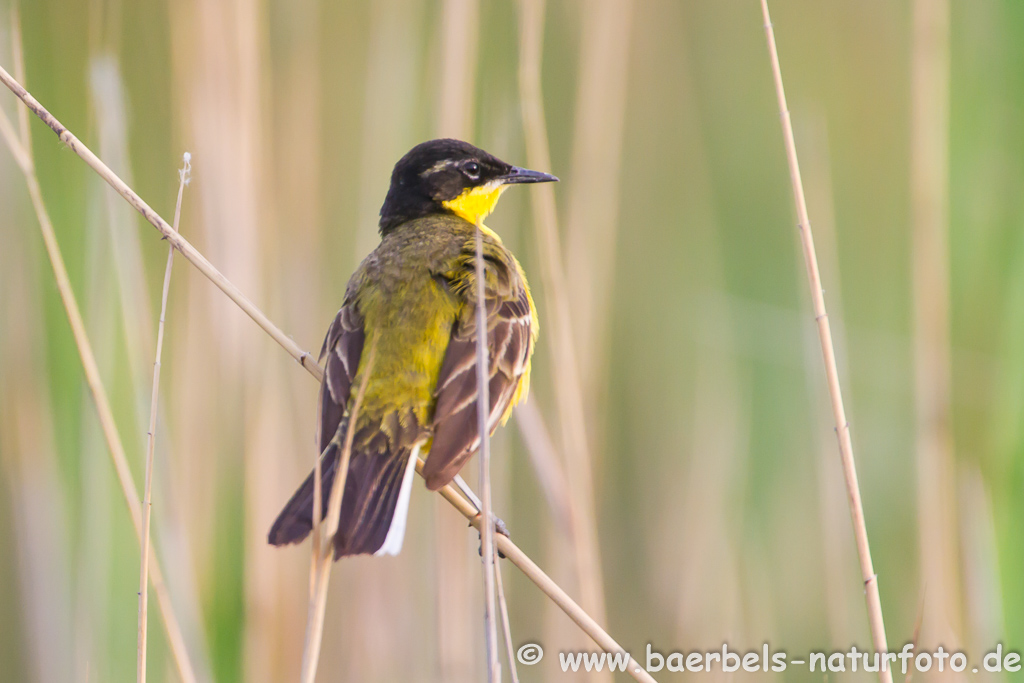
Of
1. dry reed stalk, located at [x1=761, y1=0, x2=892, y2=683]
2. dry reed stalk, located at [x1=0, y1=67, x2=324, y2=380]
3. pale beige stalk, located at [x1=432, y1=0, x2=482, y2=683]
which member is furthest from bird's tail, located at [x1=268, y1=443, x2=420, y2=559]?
dry reed stalk, located at [x1=761, y1=0, x2=892, y2=683]

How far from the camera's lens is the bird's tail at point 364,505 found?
2.25 metres

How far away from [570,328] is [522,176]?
2.06 feet

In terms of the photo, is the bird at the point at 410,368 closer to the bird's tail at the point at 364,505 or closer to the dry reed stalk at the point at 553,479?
the bird's tail at the point at 364,505

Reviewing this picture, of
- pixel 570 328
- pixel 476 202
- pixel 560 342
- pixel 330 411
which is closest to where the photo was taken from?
pixel 330 411

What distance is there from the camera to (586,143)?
12.2ft

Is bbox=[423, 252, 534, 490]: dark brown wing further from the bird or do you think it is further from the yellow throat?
the yellow throat

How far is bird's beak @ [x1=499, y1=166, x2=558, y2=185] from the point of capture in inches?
136

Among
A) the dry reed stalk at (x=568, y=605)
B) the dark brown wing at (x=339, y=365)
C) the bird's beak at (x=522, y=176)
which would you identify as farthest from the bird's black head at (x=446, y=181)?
the dry reed stalk at (x=568, y=605)

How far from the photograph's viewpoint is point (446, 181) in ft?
12.7

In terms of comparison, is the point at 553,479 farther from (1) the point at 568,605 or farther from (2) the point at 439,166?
(2) the point at 439,166

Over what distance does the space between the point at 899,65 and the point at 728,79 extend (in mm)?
927

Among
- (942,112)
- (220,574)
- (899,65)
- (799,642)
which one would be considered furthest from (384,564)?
(899,65)

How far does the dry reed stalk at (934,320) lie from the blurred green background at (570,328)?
0.01 meters

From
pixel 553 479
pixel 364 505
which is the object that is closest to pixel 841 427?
pixel 553 479
